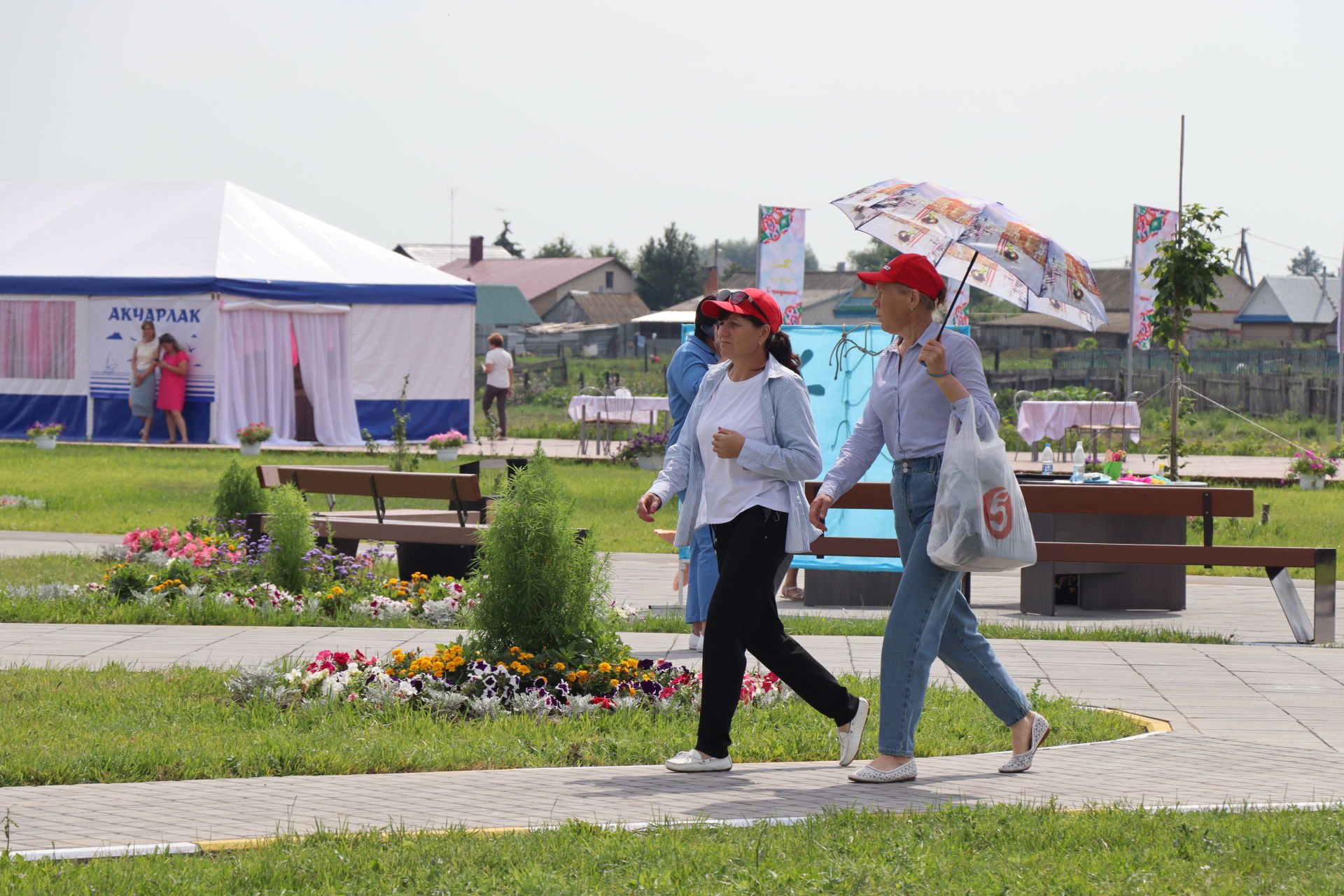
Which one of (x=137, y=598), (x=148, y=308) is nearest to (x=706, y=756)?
(x=137, y=598)

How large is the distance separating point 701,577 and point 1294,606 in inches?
165

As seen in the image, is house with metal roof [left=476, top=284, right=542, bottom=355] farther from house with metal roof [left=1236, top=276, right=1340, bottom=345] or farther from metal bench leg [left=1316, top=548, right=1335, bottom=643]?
metal bench leg [left=1316, top=548, right=1335, bottom=643]

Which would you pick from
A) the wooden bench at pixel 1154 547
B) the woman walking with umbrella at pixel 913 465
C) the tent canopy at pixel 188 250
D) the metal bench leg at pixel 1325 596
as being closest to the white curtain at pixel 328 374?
the tent canopy at pixel 188 250

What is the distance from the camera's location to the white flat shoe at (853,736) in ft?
17.7

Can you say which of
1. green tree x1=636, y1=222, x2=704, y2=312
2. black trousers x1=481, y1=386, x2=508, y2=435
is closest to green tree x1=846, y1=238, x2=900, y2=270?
green tree x1=636, y1=222, x2=704, y2=312

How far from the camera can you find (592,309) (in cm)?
8719

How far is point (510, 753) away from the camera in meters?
5.46

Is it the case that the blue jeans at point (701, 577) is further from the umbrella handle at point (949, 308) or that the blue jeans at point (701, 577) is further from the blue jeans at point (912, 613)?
the umbrella handle at point (949, 308)

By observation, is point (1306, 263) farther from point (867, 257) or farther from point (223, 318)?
point (223, 318)

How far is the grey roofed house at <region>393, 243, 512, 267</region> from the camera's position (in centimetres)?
9762

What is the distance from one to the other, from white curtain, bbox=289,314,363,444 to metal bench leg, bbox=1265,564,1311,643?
19.8 meters

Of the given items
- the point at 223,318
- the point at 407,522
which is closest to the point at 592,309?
the point at 223,318

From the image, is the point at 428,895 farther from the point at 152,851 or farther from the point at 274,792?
the point at 274,792

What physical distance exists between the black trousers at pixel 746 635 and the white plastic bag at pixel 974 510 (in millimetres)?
594
